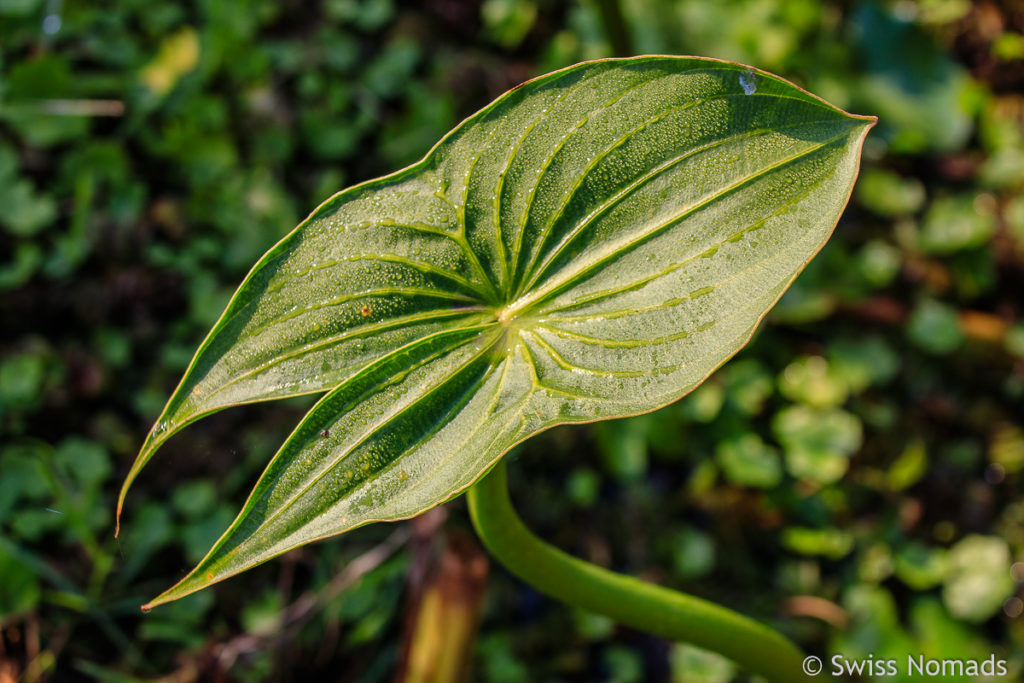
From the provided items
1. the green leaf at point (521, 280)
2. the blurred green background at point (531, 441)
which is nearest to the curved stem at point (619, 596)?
the green leaf at point (521, 280)

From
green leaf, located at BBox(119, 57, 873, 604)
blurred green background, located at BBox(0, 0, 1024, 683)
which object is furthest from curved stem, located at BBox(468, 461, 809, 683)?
blurred green background, located at BBox(0, 0, 1024, 683)

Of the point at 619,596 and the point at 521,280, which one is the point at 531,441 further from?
the point at 521,280

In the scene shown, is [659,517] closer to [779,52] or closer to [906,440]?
[906,440]

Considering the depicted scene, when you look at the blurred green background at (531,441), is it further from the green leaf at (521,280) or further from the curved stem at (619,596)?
the green leaf at (521,280)

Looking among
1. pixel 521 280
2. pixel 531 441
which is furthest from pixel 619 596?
pixel 531 441

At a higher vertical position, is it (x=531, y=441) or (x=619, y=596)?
(x=531, y=441)

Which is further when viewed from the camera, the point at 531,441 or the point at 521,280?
the point at 531,441
